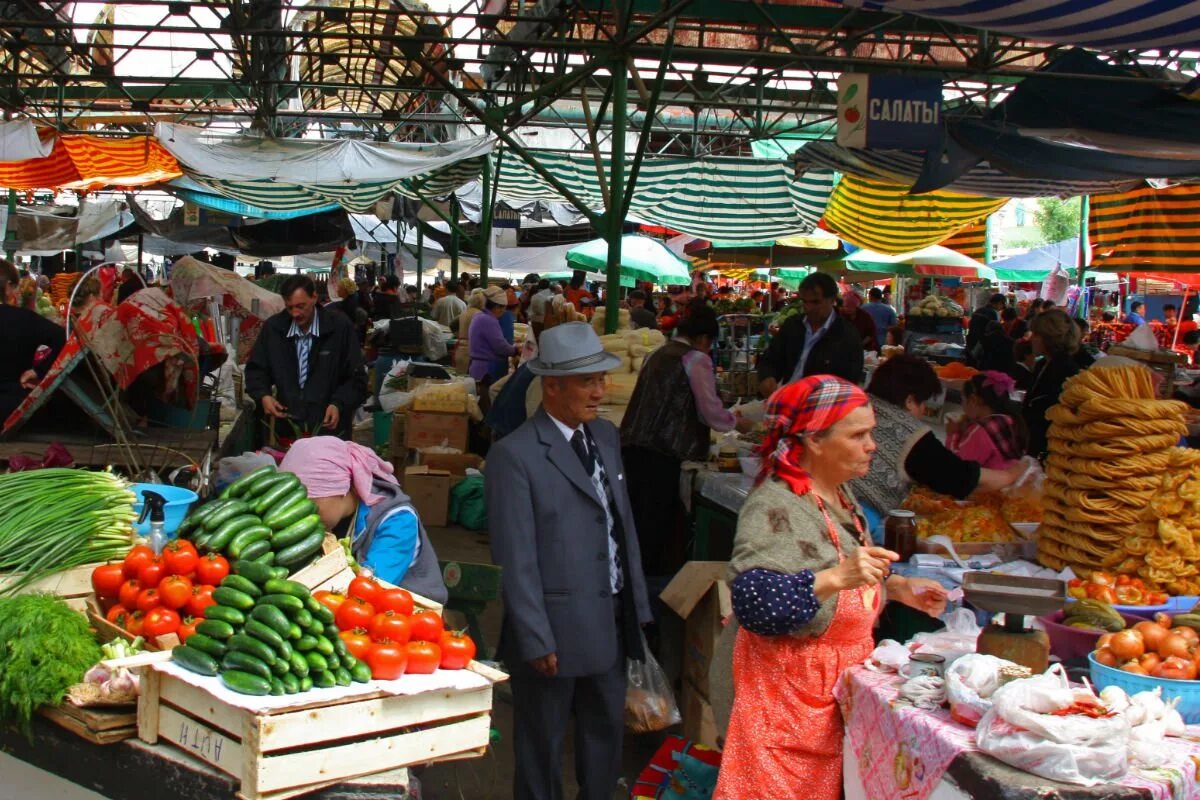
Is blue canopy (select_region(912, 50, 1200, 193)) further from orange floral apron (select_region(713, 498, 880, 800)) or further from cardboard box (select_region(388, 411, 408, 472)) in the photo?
cardboard box (select_region(388, 411, 408, 472))

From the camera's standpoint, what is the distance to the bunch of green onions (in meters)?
3.80

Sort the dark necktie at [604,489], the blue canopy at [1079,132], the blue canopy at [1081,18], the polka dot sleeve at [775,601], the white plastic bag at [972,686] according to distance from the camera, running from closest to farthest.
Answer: the white plastic bag at [972,686], the polka dot sleeve at [775,601], the dark necktie at [604,489], the blue canopy at [1081,18], the blue canopy at [1079,132]

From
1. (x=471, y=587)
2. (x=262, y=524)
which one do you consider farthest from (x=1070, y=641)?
(x=262, y=524)

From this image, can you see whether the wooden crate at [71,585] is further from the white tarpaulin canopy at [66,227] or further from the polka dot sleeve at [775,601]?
the white tarpaulin canopy at [66,227]

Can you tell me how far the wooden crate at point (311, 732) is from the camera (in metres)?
2.81

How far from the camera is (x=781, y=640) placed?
10.8 ft

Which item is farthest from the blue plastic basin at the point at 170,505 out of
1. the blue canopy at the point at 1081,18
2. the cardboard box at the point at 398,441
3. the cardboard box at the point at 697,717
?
the cardboard box at the point at 398,441

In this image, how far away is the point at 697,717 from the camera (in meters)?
5.38

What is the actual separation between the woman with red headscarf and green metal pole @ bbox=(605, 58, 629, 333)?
19.1 ft

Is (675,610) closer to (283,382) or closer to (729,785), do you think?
(729,785)

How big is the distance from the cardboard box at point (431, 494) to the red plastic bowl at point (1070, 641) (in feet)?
23.5

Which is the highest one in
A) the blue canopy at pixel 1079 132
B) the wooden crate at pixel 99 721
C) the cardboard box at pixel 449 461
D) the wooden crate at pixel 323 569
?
the blue canopy at pixel 1079 132

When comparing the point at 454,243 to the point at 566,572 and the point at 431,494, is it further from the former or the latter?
the point at 566,572

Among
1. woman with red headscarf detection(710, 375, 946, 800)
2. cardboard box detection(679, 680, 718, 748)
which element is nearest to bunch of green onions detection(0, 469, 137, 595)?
woman with red headscarf detection(710, 375, 946, 800)
